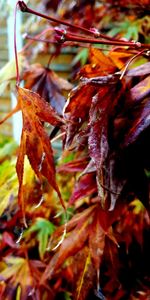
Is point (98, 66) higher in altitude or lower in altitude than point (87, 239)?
higher

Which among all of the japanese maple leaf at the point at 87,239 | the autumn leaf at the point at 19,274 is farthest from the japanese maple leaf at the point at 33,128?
the autumn leaf at the point at 19,274

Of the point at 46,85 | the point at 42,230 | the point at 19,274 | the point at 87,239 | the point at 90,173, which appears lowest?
the point at 42,230

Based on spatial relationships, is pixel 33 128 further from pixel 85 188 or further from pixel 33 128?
pixel 85 188

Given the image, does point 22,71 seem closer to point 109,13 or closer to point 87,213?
point 87,213

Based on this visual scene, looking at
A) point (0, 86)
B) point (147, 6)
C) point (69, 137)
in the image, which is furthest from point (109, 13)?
point (69, 137)

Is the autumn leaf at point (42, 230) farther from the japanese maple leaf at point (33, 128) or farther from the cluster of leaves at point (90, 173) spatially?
the japanese maple leaf at point (33, 128)

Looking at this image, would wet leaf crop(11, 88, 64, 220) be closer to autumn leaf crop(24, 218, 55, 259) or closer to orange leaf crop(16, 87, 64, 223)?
orange leaf crop(16, 87, 64, 223)

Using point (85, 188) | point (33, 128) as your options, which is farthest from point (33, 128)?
point (85, 188)

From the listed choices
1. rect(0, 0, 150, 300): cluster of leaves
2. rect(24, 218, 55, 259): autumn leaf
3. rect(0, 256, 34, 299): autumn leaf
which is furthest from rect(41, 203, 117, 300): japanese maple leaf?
rect(24, 218, 55, 259): autumn leaf
